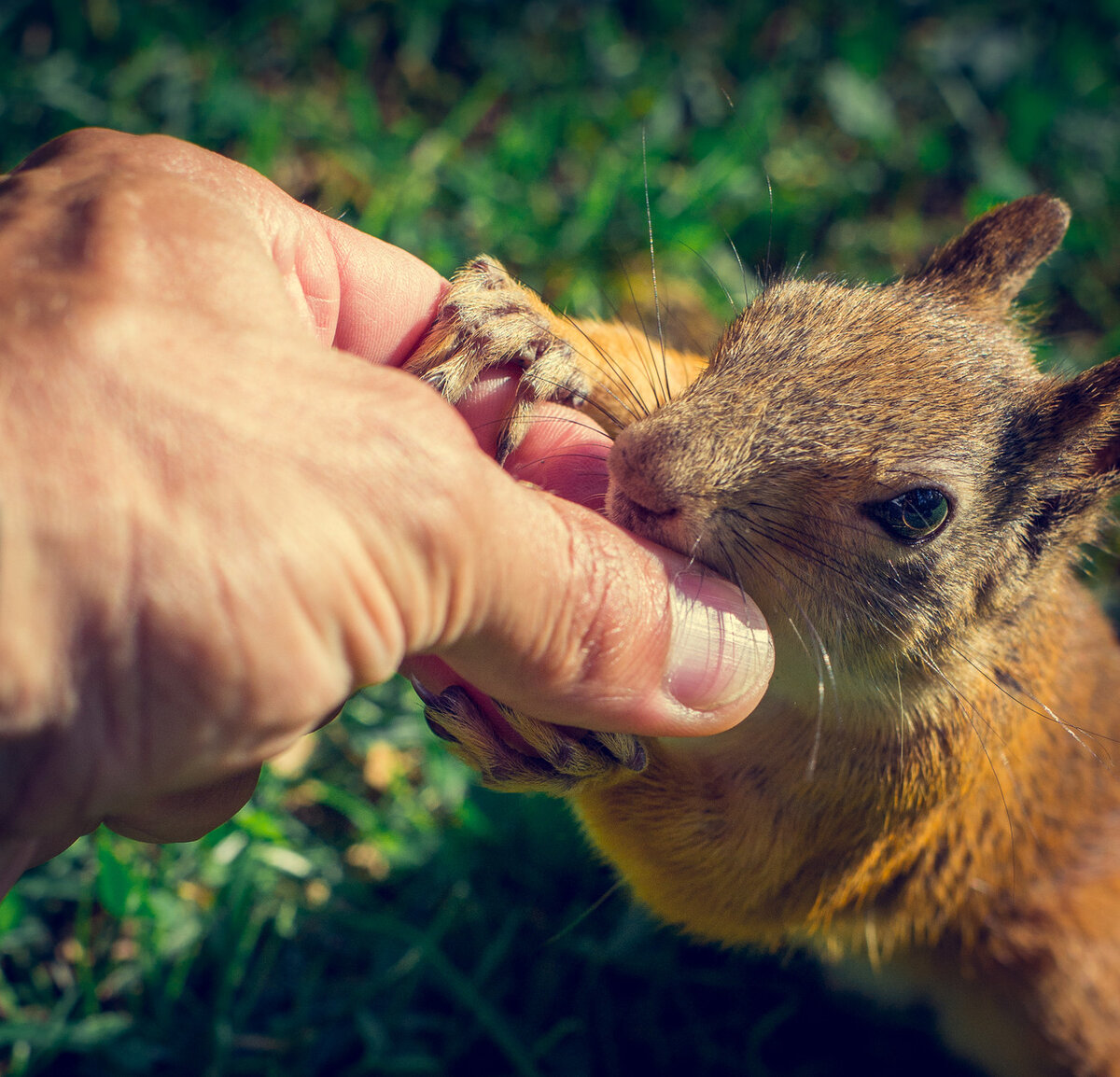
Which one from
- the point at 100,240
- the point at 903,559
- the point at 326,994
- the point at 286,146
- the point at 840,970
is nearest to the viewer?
the point at 100,240

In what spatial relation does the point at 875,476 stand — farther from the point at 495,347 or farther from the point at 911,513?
the point at 495,347

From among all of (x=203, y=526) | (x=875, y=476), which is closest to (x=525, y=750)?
(x=875, y=476)

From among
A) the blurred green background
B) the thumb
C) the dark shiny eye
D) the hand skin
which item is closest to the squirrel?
the dark shiny eye

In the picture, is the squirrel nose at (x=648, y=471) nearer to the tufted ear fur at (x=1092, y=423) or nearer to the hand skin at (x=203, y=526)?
the hand skin at (x=203, y=526)

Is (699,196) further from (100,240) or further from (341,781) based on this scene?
(100,240)

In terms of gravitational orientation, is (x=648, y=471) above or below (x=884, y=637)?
above

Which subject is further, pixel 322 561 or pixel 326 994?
pixel 326 994

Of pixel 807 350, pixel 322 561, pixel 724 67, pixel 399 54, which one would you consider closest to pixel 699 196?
pixel 724 67
